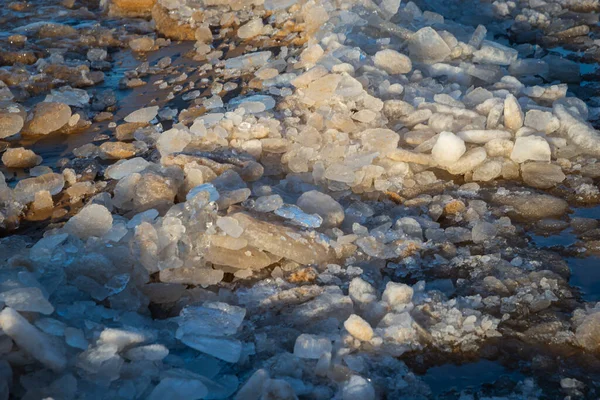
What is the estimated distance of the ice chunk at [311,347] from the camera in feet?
6.54

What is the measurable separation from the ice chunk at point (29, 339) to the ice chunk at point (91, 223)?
2.37 feet

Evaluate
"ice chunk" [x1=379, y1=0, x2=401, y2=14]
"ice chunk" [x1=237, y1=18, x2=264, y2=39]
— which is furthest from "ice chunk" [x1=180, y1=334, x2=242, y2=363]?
"ice chunk" [x1=237, y1=18, x2=264, y2=39]

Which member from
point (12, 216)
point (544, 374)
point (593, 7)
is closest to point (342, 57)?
point (12, 216)

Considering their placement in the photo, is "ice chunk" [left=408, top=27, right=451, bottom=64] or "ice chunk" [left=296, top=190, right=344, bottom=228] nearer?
"ice chunk" [left=296, top=190, right=344, bottom=228]

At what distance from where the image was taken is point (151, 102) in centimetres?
402

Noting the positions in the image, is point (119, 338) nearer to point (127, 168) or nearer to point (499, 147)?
point (127, 168)

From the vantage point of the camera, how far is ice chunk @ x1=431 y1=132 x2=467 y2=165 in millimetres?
3039

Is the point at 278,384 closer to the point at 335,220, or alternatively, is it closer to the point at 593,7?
the point at 335,220

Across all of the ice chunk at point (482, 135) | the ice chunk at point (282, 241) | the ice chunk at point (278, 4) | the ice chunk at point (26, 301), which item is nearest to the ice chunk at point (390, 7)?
the ice chunk at point (278, 4)

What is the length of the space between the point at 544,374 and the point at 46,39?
180 inches

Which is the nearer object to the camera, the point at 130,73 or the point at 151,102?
the point at 151,102

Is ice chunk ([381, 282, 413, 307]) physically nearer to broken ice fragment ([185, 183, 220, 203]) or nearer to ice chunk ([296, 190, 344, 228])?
ice chunk ([296, 190, 344, 228])

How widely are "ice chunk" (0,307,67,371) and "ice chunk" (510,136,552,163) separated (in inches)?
87.1

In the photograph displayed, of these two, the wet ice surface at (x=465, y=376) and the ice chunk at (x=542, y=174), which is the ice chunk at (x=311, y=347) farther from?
the ice chunk at (x=542, y=174)
